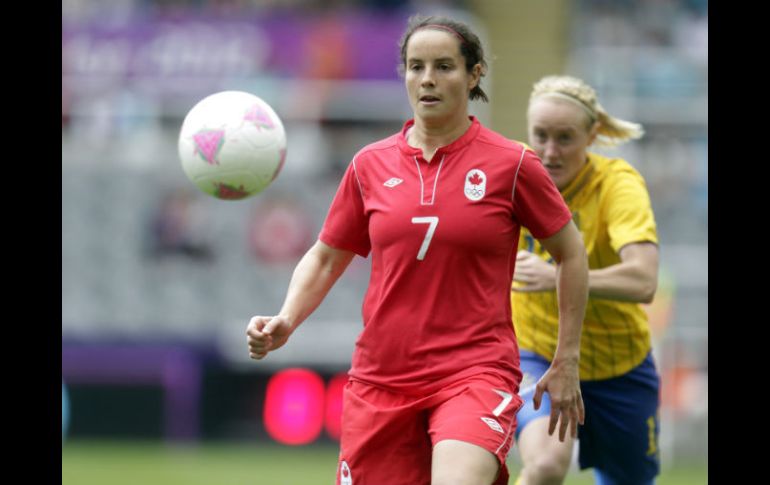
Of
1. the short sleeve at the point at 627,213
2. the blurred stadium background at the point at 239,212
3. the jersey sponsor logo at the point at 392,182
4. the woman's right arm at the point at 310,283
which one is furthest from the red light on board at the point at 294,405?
the jersey sponsor logo at the point at 392,182

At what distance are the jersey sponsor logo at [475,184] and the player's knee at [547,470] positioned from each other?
1552mm

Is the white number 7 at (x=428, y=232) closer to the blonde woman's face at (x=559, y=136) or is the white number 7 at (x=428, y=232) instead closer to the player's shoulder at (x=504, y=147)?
the player's shoulder at (x=504, y=147)

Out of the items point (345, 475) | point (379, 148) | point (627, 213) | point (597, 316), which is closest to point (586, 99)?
point (627, 213)

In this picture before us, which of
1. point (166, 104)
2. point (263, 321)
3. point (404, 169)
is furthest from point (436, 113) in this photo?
point (166, 104)

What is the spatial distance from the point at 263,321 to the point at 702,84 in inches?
504

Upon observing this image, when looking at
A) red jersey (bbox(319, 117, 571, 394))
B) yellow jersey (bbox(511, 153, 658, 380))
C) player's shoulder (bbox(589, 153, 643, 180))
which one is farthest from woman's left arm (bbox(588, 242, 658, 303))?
red jersey (bbox(319, 117, 571, 394))

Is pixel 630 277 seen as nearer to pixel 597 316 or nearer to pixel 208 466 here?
pixel 597 316

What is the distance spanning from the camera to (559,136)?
668cm

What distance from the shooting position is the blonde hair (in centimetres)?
676

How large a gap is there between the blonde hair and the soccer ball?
1401 mm
